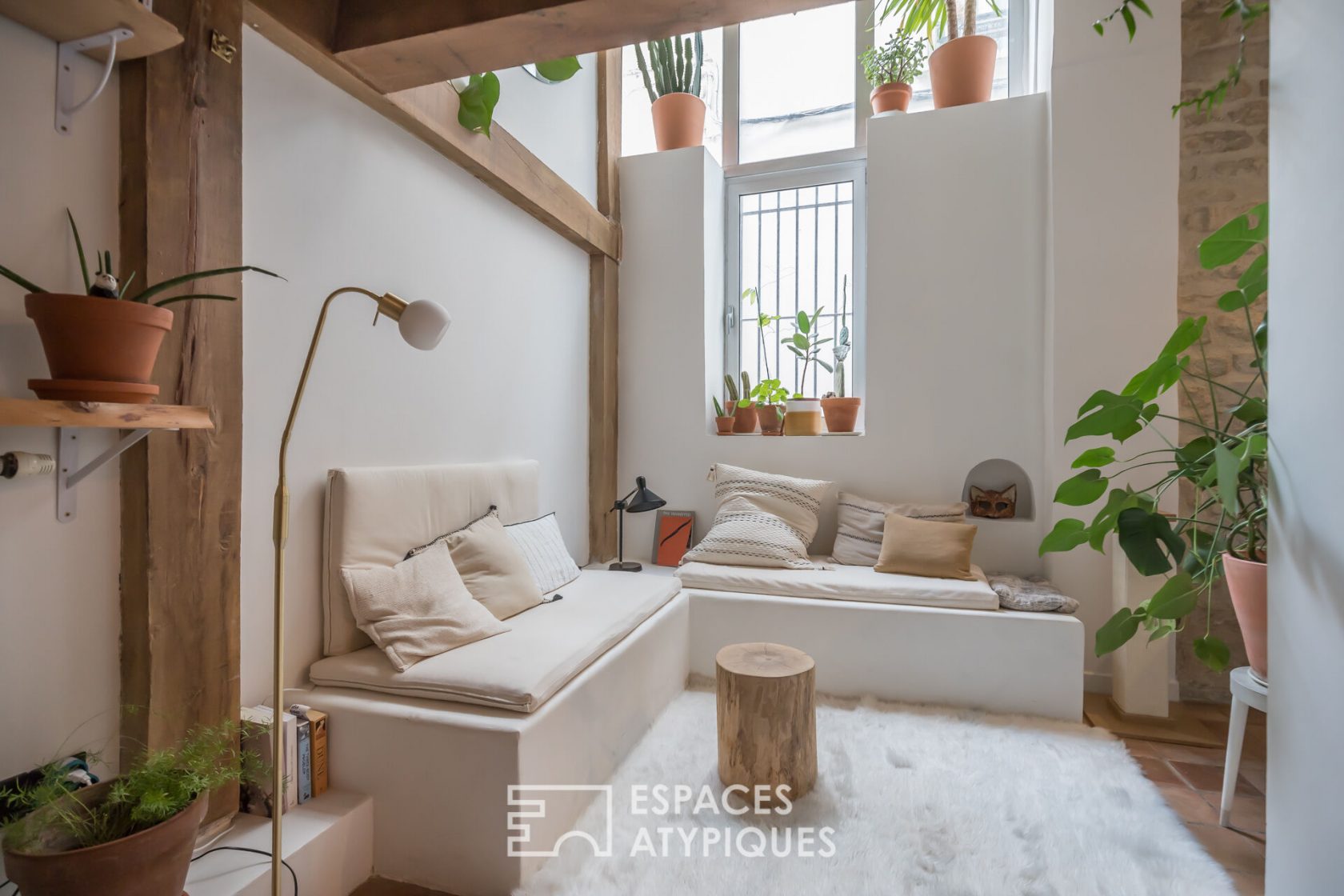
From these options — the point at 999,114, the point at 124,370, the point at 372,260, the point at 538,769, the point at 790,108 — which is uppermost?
the point at 790,108

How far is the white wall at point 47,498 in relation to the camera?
1.23 m

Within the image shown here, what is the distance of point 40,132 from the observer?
1.27 metres

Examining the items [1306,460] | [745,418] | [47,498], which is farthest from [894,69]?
[47,498]

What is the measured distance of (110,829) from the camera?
1.14m

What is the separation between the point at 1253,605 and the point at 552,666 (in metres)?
1.90

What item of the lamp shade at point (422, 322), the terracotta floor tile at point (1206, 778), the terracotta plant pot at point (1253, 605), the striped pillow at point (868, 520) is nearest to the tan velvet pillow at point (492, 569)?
the lamp shade at point (422, 322)

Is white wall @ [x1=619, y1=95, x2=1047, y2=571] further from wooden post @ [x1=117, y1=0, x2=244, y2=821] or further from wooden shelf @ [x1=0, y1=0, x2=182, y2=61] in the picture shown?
wooden shelf @ [x1=0, y1=0, x2=182, y2=61]

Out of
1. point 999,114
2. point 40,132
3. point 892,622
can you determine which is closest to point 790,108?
point 999,114

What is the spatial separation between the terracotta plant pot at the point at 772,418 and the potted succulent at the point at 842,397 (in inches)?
9.9

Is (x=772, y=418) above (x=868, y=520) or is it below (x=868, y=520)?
above

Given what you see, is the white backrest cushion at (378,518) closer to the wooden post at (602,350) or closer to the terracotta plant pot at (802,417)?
the wooden post at (602,350)

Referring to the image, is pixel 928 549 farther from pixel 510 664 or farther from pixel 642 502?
pixel 510 664

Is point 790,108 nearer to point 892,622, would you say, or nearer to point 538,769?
point 892,622

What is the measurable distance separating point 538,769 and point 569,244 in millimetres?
2716
